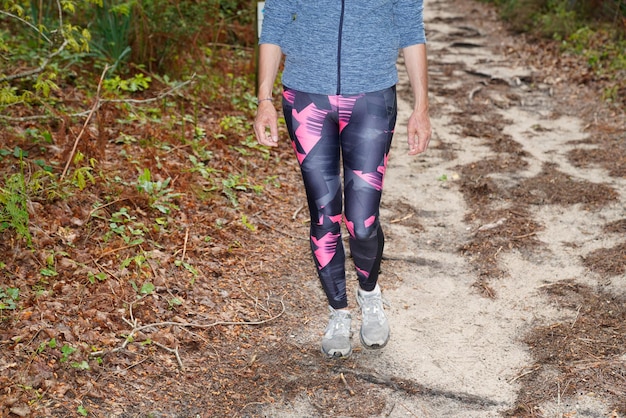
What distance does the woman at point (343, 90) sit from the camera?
2824 millimetres

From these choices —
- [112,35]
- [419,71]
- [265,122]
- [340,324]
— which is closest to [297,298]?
[340,324]

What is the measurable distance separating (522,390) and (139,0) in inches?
211

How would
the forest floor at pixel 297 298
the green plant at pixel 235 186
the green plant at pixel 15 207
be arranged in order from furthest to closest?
the green plant at pixel 235 186
the green plant at pixel 15 207
the forest floor at pixel 297 298

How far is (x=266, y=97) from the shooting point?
9.88 feet

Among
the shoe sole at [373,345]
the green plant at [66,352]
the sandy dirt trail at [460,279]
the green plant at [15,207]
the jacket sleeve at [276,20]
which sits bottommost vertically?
the sandy dirt trail at [460,279]

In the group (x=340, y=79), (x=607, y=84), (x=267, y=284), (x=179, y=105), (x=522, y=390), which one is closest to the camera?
(x=340, y=79)

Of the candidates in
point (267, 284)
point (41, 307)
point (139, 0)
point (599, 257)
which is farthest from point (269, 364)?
point (139, 0)

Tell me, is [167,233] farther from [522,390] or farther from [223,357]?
[522,390]

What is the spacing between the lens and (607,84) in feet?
30.0

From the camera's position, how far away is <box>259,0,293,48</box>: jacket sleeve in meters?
2.90

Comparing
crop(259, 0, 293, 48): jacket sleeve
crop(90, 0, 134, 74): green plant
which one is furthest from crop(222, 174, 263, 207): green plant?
crop(259, 0, 293, 48): jacket sleeve

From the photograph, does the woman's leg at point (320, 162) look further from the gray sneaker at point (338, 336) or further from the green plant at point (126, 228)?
the green plant at point (126, 228)

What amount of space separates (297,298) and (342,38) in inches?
72.6

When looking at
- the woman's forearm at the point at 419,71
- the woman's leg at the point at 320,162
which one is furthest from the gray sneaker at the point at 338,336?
the woman's forearm at the point at 419,71
